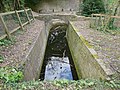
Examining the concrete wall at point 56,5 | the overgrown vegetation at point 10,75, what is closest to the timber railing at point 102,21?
the overgrown vegetation at point 10,75

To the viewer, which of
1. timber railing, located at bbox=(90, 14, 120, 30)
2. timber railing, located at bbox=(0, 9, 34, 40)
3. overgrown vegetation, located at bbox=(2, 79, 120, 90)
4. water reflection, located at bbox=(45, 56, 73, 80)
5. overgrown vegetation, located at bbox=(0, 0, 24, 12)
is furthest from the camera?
overgrown vegetation, located at bbox=(0, 0, 24, 12)

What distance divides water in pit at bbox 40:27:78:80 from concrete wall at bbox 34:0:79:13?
7.32 metres

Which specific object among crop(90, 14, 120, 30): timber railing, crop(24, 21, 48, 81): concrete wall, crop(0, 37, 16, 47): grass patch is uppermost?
crop(90, 14, 120, 30): timber railing

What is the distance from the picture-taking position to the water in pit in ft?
27.1

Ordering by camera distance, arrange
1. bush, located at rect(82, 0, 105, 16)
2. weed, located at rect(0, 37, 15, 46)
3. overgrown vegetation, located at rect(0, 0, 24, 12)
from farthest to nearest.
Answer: bush, located at rect(82, 0, 105, 16), overgrown vegetation, located at rect(0, 0, 24, 12), weed, located at rect(0, 37, 15, 46)

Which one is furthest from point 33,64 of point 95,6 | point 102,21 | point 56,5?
point 56,5

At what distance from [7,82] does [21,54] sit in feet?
5.93

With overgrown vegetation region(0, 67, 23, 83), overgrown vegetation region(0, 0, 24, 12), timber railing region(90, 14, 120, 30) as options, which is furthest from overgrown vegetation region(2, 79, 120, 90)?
overgrown vegetation region(0, 0, 24, 12)

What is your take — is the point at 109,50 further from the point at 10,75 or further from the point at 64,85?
the point at 10,75

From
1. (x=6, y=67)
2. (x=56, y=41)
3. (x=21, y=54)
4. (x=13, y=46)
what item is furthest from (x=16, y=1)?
(x=6, y=67)

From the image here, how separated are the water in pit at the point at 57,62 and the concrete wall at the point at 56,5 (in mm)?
7324

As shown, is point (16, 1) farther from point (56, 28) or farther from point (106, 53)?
point (106, 53)

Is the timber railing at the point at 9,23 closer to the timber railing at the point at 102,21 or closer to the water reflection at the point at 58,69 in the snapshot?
the water reflection at the point at 58,69

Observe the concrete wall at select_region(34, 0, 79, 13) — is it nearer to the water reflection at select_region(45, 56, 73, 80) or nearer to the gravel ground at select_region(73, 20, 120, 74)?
the water reflection at select_region(45, 56, 73, 80)
